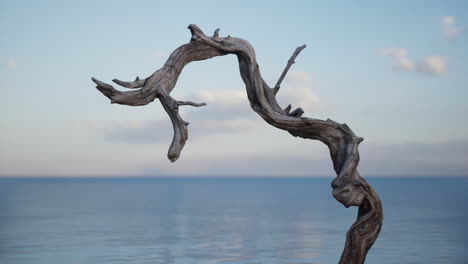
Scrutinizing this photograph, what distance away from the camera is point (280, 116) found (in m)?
8.09

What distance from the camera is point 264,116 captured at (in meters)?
8.12

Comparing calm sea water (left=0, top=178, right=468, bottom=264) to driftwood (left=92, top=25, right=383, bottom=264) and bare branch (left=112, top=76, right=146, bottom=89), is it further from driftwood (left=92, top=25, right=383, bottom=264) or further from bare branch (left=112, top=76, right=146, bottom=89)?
bare branch (left=112, top=76, right=146, bottom=89)

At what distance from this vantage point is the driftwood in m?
7.64

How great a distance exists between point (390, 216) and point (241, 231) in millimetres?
7035

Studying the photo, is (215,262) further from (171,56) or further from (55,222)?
(55,222)

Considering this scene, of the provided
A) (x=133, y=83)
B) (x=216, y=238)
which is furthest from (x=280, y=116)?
(x=216, y=238)

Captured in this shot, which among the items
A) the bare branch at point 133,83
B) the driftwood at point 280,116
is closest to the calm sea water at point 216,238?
the driftwood at point 280,116

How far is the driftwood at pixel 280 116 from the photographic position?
25.1ft


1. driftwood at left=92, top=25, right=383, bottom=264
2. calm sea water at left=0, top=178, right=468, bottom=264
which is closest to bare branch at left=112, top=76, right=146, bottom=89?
driftwood at left=92, top=25, right=383, bottom=264

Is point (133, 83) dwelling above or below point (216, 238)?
above

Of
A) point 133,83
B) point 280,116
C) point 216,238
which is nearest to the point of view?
point 133,83

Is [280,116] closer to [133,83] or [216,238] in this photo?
[133,83]

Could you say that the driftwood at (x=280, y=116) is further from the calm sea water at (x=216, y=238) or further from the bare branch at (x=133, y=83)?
the calm sea water at (x=216, y=238)

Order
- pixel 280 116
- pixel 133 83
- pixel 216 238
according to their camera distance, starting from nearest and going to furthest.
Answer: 1. pixel 133 83
2. pixel 280 116
3. pixel 216 238
